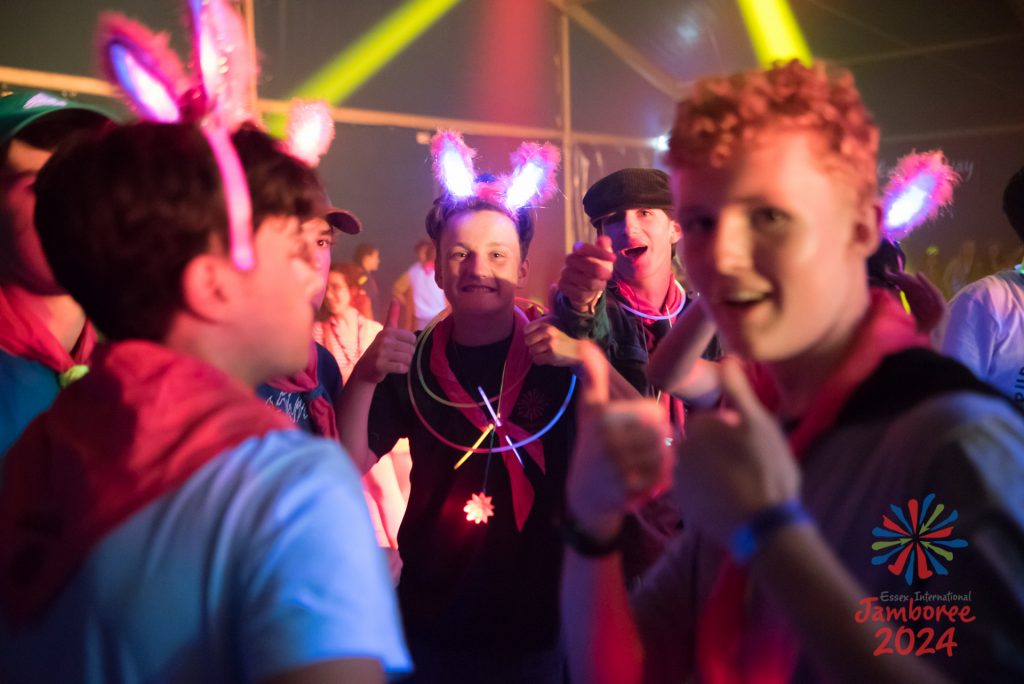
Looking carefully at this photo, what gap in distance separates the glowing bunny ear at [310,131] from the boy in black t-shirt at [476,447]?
512 mm

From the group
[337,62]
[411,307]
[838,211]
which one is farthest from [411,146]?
[838,211]

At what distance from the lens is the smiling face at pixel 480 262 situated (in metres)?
2.52

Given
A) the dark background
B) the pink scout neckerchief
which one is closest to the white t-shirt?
the pink scout neckerchief

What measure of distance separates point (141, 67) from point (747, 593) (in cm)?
110

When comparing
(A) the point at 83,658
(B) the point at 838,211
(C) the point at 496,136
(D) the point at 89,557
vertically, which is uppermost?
(C) the point at 496,136

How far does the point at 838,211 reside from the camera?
44.3 inches

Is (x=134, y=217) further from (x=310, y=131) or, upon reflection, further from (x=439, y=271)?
(x=439, y=271)

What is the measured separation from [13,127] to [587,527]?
4.93 ft

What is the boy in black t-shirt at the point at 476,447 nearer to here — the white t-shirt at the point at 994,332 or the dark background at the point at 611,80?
the white t-shirt at the point at 994,332

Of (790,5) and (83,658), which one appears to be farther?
(790,5)

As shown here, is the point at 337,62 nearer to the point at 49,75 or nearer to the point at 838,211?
the point at 49,75

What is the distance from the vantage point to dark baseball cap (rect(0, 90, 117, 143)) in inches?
70.6

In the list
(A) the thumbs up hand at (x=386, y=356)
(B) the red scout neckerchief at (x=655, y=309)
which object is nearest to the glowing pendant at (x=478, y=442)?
(A) the thumbs up hand at (x=386, y=356)

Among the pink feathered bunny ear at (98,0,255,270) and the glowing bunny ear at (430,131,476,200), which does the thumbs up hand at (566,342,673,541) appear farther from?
the glowing bunny ear at (430,131,476,200)
